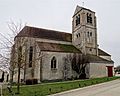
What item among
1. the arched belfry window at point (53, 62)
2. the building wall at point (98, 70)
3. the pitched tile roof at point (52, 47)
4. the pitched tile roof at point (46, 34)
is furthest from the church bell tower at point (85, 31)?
the arched belfry window at point (53, 62)

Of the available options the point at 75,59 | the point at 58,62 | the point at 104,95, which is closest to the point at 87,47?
the point at 75,59

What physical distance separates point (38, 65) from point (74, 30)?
15.4 m

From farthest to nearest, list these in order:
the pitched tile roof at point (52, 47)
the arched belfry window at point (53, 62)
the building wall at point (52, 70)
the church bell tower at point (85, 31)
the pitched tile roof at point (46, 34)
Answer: the church bell tower at point (85, 31)
the pitched tile roof at point (46, 34)
the arched belfry window at point (53, 62)
the pitched tile roof at point (52, 47)
the building wall at point (52, 70)

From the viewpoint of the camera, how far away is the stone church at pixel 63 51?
3098cm

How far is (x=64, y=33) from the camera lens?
137 ft

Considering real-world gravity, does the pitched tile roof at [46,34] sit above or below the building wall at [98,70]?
above

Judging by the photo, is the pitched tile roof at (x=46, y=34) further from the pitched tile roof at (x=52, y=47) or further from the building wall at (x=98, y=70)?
the building wall at (x=98, y=70)

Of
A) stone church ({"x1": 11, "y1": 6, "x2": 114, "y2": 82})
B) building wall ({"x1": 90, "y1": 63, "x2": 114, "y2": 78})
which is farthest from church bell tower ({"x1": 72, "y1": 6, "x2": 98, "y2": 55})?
building wall ({"x1": 90, "y1": 63, "x2": 114, "y2": 78})

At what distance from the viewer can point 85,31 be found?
37906mm

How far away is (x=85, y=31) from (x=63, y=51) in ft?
26.6

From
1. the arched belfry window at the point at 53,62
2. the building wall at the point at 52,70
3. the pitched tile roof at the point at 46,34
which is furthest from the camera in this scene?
the pitched tile roof at the point at 46,34

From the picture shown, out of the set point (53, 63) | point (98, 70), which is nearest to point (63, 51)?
point (53, 63)

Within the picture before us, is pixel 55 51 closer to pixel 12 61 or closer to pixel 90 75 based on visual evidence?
pixel 90 75

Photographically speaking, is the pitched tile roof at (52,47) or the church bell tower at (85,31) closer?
the pitched tile roof at (52,47)
